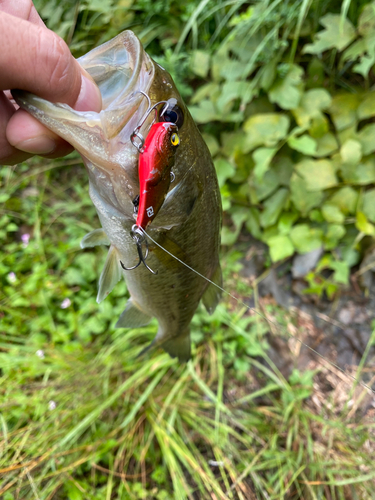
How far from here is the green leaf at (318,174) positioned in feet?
6.84

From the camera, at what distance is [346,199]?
7.06ft

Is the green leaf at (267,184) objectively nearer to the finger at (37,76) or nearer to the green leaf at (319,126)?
the green leaf at (319,126)

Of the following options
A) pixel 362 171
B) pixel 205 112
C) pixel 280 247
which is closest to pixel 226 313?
pixel 280 247

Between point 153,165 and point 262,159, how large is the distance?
1.57 m

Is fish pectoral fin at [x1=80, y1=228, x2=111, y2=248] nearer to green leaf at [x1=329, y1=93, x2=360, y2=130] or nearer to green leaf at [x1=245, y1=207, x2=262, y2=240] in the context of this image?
green leaf at [x1=245, y1=207, x2=262, y2=240]

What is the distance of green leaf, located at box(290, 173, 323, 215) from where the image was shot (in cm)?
215

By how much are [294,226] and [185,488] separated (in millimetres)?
1846

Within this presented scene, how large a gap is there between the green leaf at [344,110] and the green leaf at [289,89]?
275 millimetres

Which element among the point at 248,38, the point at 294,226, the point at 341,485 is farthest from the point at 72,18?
the point at 341,485

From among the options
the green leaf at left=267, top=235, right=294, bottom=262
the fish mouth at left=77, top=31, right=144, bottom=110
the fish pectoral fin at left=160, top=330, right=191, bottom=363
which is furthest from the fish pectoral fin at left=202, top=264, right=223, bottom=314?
the green leaf at left=267, top=235, right=294, bottom=262

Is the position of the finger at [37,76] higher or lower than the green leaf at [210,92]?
higher

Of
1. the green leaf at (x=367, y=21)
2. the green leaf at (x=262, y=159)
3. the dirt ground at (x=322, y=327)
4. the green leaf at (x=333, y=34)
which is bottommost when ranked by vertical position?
the dirt ground at (x=322, y=327)

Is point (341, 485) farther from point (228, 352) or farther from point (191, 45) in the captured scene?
point (191, 45)

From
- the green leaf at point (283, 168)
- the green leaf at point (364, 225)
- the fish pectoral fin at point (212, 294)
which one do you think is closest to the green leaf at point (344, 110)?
the green leaf at point (283, 168)
